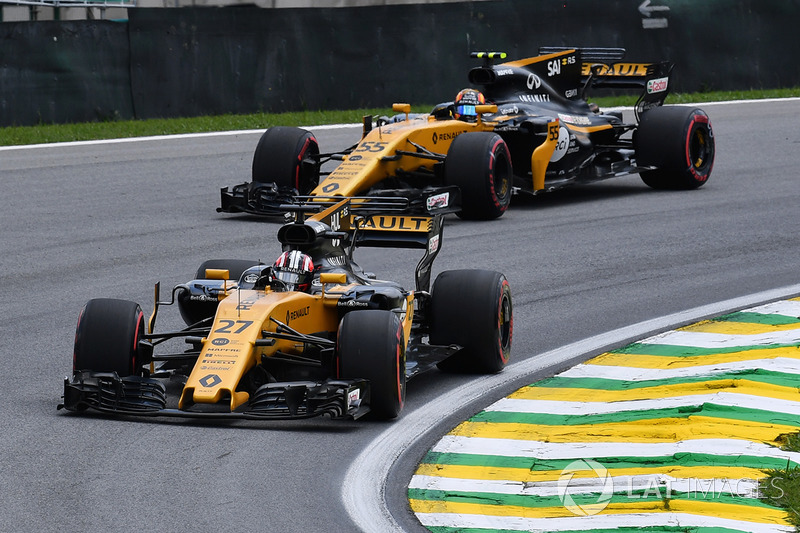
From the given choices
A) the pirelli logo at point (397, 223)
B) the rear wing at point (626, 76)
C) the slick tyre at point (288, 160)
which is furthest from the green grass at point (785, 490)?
the rear wing at point (626, 76)

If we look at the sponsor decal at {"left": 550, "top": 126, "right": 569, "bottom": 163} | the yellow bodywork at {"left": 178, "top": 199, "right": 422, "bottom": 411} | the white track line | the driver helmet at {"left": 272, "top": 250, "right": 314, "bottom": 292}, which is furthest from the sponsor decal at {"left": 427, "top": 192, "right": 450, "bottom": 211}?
the driver helmet at {"left": 272, "top": 250, "right": 314, "bottom": 292}

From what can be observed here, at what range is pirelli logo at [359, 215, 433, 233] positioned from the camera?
9.35m

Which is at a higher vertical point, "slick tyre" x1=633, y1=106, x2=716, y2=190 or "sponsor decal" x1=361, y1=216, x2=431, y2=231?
"slick tyre" x1=633, y1=106, x2=716, y2=190

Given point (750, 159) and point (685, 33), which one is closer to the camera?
point (750, 159)

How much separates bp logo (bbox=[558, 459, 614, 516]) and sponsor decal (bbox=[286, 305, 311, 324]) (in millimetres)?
2022

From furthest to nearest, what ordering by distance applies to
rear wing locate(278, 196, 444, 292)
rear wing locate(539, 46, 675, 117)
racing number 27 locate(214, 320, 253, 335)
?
rear wing locate(539, 46, 675, 117), rear wing locate(278, 196, 444, 292), racing number 27 locate(214, 320, 253, 335)

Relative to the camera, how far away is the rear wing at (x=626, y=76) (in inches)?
685

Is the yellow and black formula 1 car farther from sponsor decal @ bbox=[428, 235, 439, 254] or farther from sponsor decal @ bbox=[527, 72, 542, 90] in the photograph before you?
sponsor decal @ bbox=[527, 72, 542, 90]

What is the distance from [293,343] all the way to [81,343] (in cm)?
126

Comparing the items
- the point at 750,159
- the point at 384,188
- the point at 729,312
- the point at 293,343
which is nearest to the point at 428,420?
the point at 293,343

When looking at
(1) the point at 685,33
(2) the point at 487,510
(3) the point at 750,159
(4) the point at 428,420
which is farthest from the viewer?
A: (1) the point at 685,33

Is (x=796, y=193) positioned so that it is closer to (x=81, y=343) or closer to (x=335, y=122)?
(x=335, y=122)

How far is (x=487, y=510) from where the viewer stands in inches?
250

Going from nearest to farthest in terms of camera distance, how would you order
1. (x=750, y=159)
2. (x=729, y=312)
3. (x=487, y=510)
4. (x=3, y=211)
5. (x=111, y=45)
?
(x=487, y=510) → (x=729, y=312) → (x=3, y=211) → (x=750, y=159) → (x=111, y=45)
